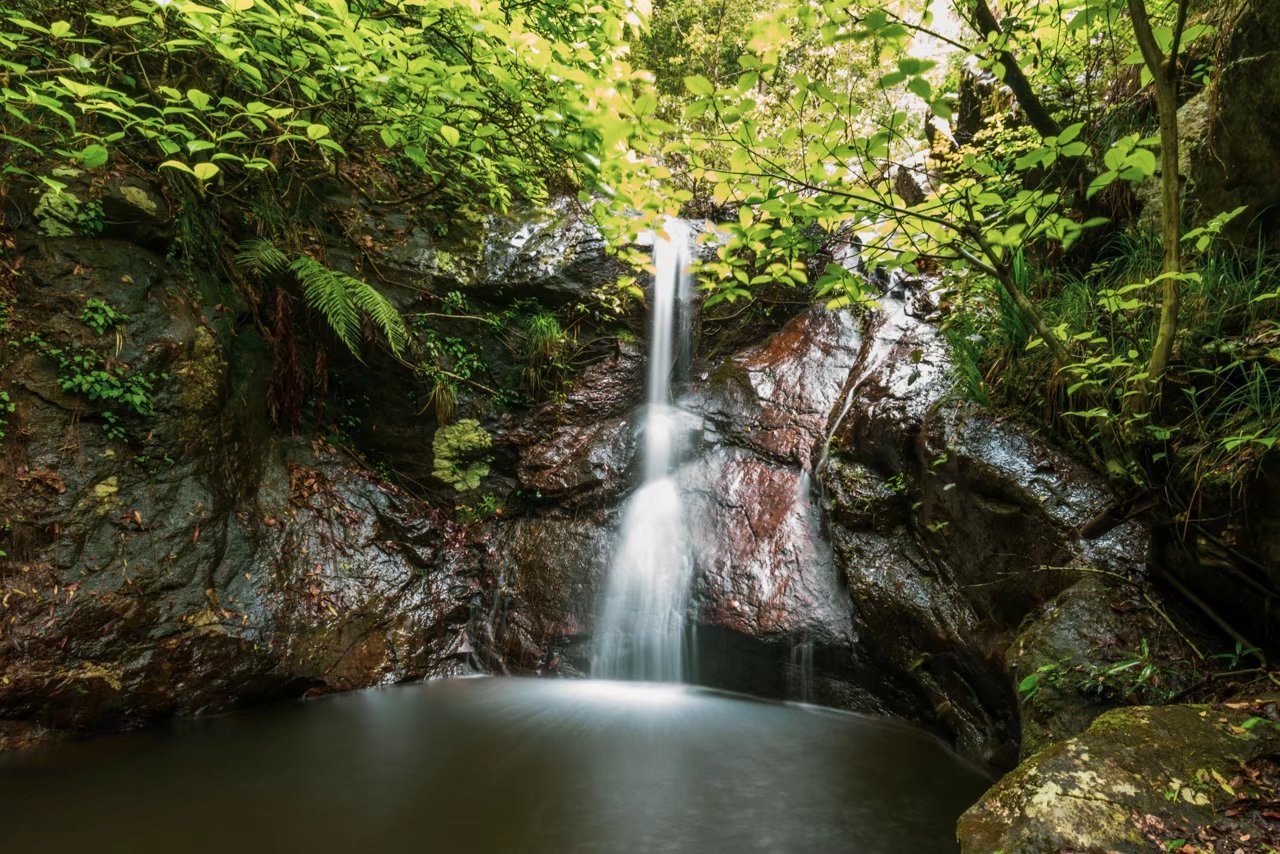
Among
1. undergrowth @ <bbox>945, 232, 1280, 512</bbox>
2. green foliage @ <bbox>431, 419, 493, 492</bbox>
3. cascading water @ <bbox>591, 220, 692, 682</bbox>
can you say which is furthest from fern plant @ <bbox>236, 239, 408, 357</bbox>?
undergrowth @ <bbox>945, 232, 1280, 512</bbox>

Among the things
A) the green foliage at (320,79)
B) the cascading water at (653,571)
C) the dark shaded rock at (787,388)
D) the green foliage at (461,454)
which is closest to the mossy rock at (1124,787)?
the green foliage at (320,79)

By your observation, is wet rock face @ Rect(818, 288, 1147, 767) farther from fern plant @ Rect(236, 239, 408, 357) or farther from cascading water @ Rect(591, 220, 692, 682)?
fern plant @ Rect(236, 239, 408, 357)

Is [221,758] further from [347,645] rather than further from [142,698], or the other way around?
[347,645]

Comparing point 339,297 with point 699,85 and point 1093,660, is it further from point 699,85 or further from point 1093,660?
point 1093,660

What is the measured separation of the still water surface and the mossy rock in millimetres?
1174

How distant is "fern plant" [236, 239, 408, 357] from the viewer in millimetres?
4406

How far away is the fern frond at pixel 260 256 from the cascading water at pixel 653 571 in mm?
2959

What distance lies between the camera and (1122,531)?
9.05ft

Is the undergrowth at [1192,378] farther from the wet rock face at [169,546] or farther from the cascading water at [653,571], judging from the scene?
the wet rock face at [169,546]

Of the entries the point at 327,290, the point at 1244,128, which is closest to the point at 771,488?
the point at 1244,128

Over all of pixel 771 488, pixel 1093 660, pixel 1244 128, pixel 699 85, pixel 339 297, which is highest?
pixel 339 297

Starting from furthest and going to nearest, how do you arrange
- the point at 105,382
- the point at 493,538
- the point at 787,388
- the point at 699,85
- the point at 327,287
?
the point at 787,388 → the point at 493,538 → the point at 327,287 → the point at 105,382 → the point at 699,85

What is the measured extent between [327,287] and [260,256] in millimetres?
581

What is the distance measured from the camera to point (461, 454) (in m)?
5.63
